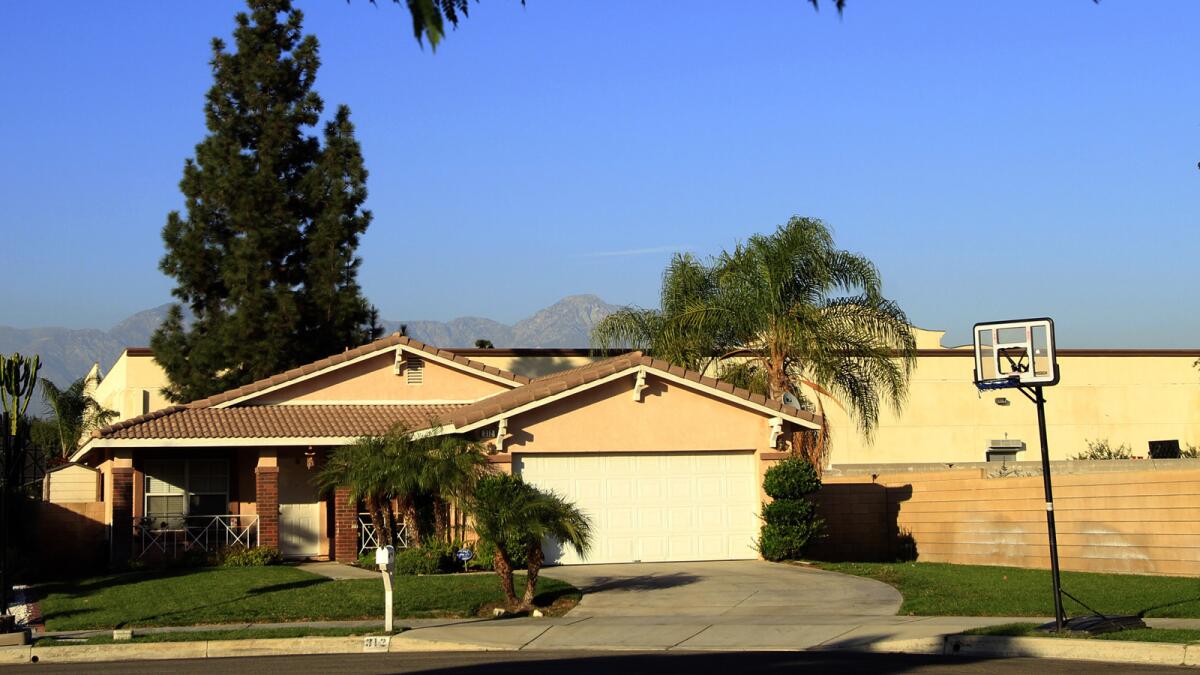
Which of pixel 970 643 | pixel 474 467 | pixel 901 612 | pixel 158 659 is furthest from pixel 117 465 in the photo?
pixel 970 643

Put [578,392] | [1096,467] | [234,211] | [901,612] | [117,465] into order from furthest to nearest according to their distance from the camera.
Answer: [234,211], [1096,467], [117,465], [578,392], [901,612]

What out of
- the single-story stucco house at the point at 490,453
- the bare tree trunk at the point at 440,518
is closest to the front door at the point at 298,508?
the single-story stucco house at the point at 490,453

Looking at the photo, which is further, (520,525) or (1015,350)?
(520,525)

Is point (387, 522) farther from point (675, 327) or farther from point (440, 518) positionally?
point (675, 327)

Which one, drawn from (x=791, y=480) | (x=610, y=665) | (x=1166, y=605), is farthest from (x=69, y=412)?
(x=1166, y=605)

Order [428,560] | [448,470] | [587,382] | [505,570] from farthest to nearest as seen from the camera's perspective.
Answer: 1. [587,382]
2. [428,560]
3. [448,470]
4. [505,570]

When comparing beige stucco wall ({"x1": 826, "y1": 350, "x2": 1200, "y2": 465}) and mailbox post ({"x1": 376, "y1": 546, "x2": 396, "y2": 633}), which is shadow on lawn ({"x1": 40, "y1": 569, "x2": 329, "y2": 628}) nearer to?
mailbox post ({"x1": 376, "y1": 546, "x2": 396, "y2": 633})

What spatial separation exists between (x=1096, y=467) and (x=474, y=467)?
1732 cm

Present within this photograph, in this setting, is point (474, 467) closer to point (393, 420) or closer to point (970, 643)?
point (393, 420)

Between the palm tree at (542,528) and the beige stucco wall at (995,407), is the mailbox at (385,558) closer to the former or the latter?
the palm tree at (542,528)

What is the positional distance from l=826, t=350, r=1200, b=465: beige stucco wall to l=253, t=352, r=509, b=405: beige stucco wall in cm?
1619

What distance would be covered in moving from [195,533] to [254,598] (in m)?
8.48

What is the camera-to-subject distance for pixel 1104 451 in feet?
149

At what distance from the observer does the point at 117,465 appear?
28.4 metres
